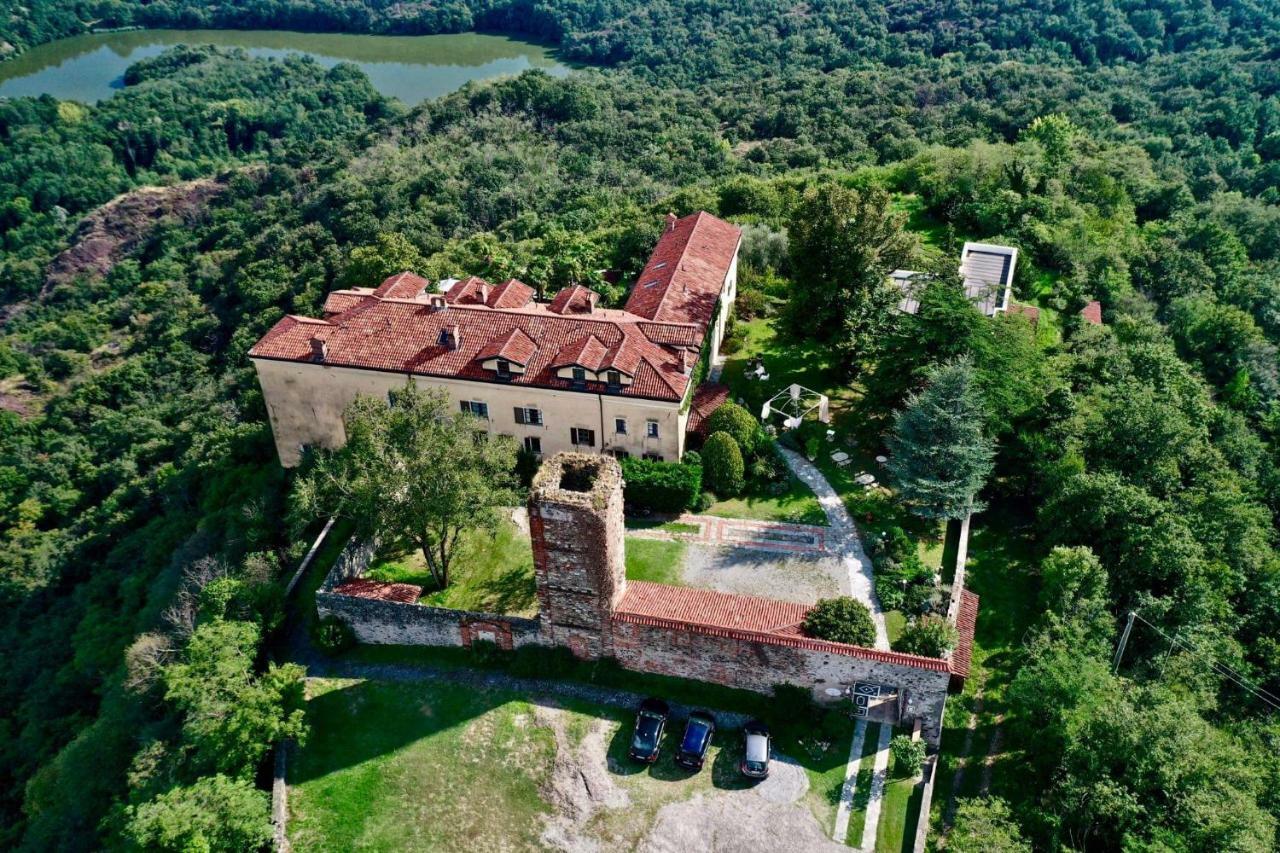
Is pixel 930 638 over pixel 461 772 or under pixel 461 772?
over

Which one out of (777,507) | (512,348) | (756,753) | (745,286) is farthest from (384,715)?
(745,286)

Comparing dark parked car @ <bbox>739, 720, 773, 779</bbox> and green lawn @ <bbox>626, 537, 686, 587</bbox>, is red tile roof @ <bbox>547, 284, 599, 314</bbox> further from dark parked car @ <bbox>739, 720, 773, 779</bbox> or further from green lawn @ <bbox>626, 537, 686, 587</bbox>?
dark parked car @ <bbox>739, 720, 773, 779</bbox>

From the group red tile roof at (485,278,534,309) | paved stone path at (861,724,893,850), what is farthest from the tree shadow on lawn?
red tile roof at (485,278,534,309)

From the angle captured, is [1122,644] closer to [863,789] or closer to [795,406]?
[863,789]

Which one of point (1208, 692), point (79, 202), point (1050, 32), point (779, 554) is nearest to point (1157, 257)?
point (1208, 692)

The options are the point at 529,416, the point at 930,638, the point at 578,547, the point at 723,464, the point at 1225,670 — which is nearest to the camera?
the point at 578,547

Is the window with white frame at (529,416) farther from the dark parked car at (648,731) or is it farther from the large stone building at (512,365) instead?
the dark parked car at (648,731)
